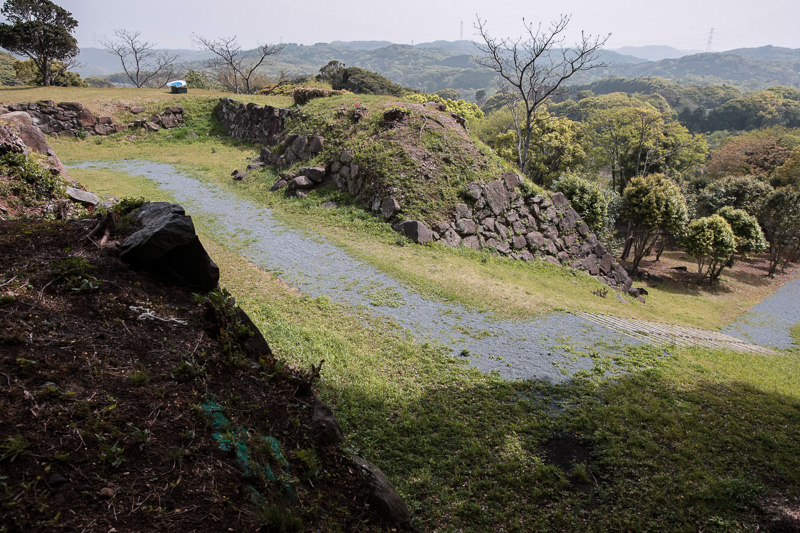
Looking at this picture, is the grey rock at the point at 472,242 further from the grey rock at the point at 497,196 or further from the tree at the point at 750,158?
the tree at the point at 750,158

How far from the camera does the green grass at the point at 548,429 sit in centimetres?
403

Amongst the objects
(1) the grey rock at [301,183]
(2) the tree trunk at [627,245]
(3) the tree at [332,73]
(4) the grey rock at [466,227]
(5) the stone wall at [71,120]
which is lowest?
(2) the tree trunk at [627,245]

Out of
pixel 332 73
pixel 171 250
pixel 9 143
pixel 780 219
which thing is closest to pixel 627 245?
pixel 780 219

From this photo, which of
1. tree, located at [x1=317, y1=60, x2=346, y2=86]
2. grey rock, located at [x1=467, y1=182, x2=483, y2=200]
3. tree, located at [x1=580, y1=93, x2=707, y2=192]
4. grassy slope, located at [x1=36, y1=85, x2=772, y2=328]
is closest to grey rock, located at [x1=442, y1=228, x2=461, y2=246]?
grassy slope, located at [x1=36, y1=85, x2=772, y2=328]

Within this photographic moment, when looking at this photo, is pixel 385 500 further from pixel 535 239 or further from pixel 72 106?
pixel 72 106

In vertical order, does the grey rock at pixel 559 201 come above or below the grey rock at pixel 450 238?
above

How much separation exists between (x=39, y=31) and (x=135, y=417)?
38.6 m

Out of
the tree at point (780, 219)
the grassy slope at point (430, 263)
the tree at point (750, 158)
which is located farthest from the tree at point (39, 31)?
the tree at point (750, 158)

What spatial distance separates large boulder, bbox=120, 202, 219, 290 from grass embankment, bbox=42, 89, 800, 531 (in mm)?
1859

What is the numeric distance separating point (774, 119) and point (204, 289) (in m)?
112

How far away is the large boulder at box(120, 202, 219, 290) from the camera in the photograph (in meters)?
4.54

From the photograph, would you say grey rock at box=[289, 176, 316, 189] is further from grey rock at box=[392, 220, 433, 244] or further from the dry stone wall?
grey rock at box=[392, 220, 433, 244]

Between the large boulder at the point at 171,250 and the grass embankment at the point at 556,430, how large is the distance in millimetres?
1859

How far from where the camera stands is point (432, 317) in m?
8.48
